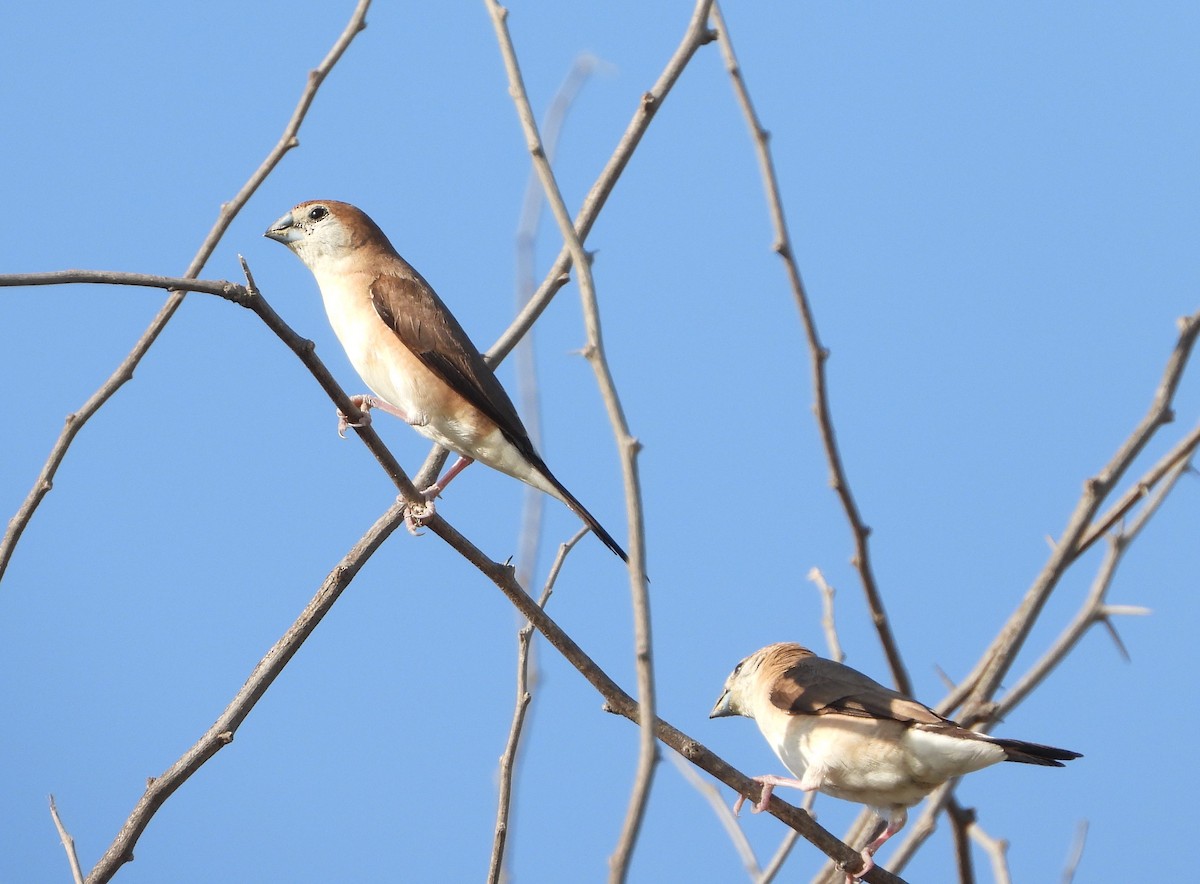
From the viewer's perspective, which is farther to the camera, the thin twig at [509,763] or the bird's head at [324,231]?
the bird's head at [324,231]

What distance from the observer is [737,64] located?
378 centimetres

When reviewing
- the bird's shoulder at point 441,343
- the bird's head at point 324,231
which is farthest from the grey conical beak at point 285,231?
the bird's shoulder at point 441,343

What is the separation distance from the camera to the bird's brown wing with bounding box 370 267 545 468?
4.96 metres

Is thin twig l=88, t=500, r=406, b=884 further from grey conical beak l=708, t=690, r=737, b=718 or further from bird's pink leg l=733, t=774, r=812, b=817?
grey conical beak l=708, t=690, r=737, b=718

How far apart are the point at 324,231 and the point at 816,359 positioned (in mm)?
2792

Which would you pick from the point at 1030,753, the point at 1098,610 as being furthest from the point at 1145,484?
the point at 1030,753

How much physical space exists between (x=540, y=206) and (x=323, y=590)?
1561mm

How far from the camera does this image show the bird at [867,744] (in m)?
4.64

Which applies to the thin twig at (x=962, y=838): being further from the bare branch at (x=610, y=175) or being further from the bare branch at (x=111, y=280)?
the bare branch at (x=111, y=280)

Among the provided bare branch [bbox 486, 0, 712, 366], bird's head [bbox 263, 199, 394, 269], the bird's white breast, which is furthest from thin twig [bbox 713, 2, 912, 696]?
bird's head [bbox 263, 199, 394, 269]

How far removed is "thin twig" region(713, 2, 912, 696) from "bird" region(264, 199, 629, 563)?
1.14 meters

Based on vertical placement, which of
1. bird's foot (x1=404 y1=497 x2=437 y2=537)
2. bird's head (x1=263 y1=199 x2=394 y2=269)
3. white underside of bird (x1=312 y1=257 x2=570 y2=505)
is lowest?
bird's foot (x1=404 y1=497 x2=437 y2=537)

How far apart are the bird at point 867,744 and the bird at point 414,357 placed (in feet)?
3.81

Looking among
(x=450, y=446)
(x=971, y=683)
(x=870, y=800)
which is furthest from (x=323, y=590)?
(x=870, y=800)
